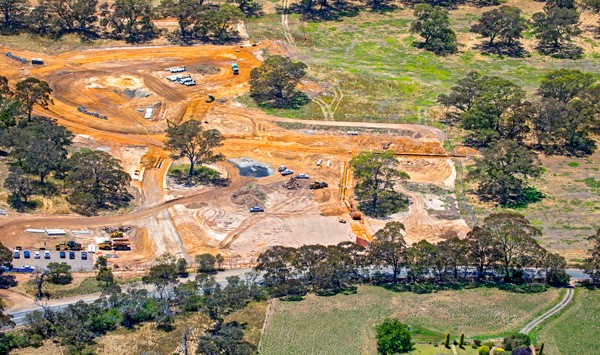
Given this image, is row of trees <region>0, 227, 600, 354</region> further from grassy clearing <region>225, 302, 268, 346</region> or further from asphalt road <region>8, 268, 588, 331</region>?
asphalt road <region>8, 268, 588, 331</region>

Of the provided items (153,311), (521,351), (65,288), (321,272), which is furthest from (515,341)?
(65,288)

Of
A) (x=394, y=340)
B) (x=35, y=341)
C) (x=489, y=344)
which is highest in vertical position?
(x=394, y=340)

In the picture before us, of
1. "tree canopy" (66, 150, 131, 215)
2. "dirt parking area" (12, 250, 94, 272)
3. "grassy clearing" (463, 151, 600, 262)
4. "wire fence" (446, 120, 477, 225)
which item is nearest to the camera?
"dirt parking area" (12, 250, 94, 272)

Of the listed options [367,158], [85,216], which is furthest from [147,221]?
[367,158]

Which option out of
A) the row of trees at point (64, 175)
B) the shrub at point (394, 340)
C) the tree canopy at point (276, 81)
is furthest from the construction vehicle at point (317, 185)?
the shrub at point (394, 340)

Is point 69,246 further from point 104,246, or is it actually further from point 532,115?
point 532,115

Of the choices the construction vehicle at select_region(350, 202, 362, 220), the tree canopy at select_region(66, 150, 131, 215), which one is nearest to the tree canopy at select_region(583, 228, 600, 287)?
the construction vehicle at select_region(350, 202, 362, 220)

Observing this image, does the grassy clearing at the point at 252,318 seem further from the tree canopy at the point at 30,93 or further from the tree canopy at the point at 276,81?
the tree canopy at the point at 276,81
